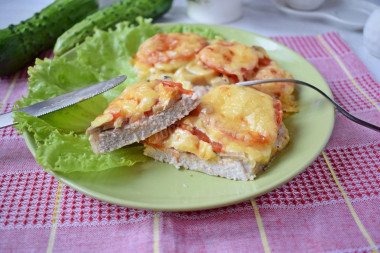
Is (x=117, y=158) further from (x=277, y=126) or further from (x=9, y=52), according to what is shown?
(x=9, y=52)

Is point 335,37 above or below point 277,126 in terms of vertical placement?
below

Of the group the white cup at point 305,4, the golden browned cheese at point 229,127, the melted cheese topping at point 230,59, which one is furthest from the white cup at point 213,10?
the golden browned cheese at point 229,127

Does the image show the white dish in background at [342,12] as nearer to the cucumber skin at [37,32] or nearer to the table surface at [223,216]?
the table surface at [223,216]

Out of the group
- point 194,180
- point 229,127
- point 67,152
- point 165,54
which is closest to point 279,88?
point 229,127

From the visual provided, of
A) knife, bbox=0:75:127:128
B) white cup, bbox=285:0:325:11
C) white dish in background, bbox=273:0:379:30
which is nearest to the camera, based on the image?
knife, bbox=0:75:127:128

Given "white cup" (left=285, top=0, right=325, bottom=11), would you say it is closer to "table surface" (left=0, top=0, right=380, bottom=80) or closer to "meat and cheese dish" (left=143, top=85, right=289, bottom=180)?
"table surface" (left=0, top=0, right=380, bottom=80)

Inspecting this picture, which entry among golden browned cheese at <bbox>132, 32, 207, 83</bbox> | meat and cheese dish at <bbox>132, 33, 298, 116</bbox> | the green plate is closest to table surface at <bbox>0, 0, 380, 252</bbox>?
the green plate

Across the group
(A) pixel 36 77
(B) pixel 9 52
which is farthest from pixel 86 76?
(B) pixel 9 52

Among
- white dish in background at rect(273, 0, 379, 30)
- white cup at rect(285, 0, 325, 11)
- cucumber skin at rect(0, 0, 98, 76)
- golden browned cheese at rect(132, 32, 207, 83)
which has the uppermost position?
cucumber skin at rect(0, 0, 98, 76)
